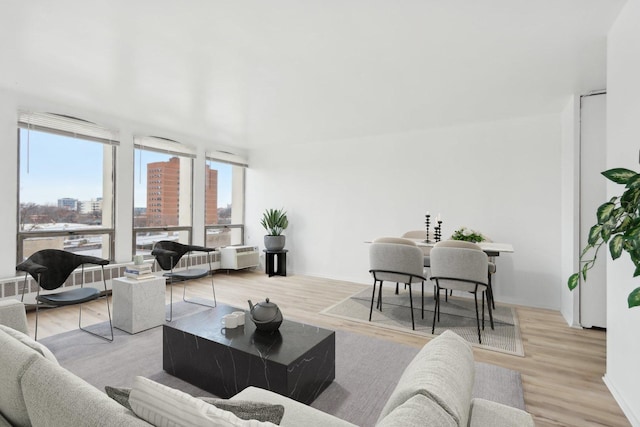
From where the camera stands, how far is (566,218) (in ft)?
12.9

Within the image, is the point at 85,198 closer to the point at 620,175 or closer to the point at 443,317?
the point at 443,317

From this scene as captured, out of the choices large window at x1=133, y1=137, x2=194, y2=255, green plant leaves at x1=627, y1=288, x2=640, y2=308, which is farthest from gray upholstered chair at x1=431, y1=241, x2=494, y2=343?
large window at x1=133, y1=137, x2=194, y2=255

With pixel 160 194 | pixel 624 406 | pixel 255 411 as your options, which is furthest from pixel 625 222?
pixel 160 194

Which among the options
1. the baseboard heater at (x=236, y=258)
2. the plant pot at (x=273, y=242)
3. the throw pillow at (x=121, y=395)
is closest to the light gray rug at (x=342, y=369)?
the throw pillow at (x=121, y=395)

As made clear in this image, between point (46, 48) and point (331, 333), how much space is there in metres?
3.23

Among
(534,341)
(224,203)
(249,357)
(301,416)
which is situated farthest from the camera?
(224,203)

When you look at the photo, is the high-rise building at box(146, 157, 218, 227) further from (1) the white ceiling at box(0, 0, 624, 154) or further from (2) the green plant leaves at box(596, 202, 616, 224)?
(2) the green plant leaves at box(596, 202, 616, 224)

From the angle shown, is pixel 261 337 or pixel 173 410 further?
pixel 261 337

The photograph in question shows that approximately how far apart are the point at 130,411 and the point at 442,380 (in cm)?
80

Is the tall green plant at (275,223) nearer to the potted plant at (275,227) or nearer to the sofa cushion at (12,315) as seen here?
the potted plant at (275,227)

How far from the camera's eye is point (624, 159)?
81.7 inches

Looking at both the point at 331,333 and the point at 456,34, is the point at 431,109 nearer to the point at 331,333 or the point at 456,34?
the point at 456,34

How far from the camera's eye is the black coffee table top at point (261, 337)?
6.63 feet

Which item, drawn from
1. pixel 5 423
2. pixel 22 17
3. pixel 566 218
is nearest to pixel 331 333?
pixel 5 423
